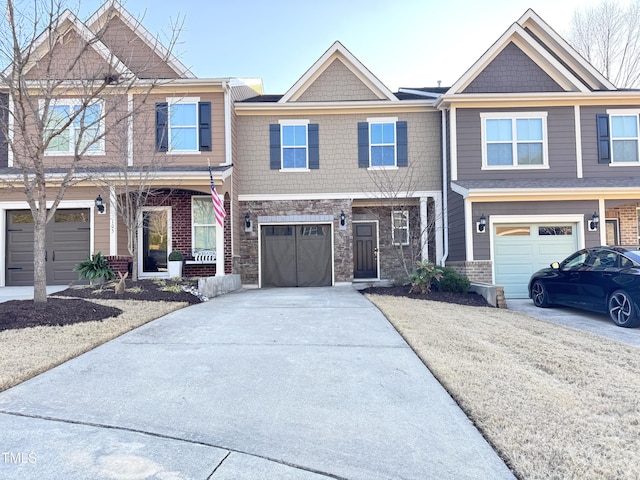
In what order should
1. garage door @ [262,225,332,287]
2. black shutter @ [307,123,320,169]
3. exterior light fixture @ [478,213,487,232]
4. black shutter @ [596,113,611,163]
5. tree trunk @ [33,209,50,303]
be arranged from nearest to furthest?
tree trunk @ [33,209,50,303] < exterior light fixture @ [478,213,487,232] < black shutter @ [596,113,611,163] < black shutter @ [307,123,320,169] < garage door @ [262,225,332,287]

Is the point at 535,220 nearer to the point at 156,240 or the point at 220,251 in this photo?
the point at 220,251

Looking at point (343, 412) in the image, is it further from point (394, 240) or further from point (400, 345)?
point (394, 240)

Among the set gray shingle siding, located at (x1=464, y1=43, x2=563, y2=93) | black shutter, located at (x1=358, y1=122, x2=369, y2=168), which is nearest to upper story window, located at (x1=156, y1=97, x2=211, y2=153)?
black shutter, located at (x1=358, y1=122, x2=369, y2=168)

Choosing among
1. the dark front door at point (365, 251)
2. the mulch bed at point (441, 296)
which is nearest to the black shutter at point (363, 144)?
the dark front door at point (365, 251)

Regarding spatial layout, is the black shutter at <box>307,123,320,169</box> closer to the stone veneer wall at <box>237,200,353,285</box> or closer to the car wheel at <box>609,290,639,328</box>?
the stone veneer wall at <box>237,200,353,285</box>

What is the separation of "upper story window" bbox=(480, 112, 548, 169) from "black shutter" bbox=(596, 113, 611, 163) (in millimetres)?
1624

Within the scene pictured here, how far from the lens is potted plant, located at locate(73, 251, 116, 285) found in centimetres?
1078

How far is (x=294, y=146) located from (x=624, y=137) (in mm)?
10123

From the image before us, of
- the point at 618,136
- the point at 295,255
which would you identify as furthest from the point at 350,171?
the point at 618,136

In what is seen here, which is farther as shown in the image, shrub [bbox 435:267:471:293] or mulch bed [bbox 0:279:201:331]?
shrub [bbox 435:267:471:293]

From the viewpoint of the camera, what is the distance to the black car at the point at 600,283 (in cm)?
788

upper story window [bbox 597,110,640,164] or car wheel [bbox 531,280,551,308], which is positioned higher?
upper story window [bbox 597,110,640,164]

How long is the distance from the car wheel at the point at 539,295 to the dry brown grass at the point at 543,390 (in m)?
3.37

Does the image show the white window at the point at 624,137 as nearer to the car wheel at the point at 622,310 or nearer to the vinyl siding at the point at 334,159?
the vinyl siding at the point at 334,159
